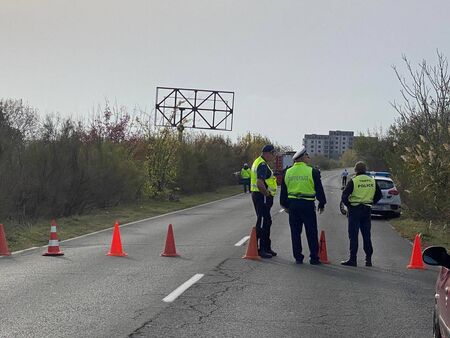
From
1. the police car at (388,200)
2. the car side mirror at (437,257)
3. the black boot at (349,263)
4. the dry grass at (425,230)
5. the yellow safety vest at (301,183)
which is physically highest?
the yellow safety vest at (301,183)

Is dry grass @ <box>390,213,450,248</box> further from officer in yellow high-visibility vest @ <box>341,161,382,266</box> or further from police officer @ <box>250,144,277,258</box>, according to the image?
police officer @ <box>250,144,277,258</box>

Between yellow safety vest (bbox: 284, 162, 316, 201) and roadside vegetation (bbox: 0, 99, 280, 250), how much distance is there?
21.4 feet

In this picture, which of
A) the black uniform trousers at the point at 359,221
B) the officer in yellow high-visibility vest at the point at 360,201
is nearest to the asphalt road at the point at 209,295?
the black uniform trousers at the point at 359,221

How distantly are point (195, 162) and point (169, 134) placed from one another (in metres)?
6.91

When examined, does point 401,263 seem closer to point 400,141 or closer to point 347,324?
point 347,324

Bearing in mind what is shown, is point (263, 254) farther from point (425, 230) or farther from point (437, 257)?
point (425, 230)

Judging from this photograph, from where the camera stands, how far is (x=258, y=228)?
542 inches

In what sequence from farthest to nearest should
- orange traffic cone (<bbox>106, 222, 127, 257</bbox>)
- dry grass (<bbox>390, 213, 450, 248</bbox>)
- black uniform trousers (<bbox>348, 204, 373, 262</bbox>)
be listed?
dry grass (<bbox>390, 213, 450, 248</bbox>) → orange traffic cone (<bbox>106, 222, 127, 257</bbox>) → black uniform trousers (<bbox>348, 204, 373, 262</bbox>)

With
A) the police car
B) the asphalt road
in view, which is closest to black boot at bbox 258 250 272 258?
the asphalt road

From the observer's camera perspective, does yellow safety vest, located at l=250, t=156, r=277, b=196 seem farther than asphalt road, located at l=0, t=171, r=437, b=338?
Yes

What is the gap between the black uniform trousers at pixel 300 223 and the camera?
12805 millimetres

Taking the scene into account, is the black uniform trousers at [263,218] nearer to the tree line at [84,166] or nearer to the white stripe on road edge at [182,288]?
the white stripe on road edge at [182,288]

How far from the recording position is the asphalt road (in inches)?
303

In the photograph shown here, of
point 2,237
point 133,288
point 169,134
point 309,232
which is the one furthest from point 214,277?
point 169,134
